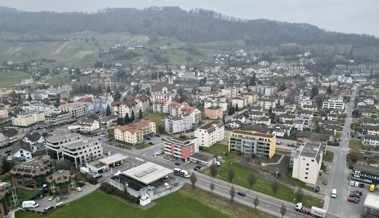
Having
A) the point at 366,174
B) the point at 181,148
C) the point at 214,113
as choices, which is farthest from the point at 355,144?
the point at 181,148

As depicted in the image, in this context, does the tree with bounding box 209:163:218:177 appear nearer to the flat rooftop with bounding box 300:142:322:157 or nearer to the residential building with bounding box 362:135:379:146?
the flat rooftop with bounding box 300:142:322:157

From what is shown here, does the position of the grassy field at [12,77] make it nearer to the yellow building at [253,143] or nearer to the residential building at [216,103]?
the residential building at [216,103]

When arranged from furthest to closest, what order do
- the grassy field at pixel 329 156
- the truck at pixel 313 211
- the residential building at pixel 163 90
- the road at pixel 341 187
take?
1. the residential building at pixel 163 90
2. the grassy field at pixel 329 156
3. the road at pixel 341 187
4. the truck at pixel 313 211

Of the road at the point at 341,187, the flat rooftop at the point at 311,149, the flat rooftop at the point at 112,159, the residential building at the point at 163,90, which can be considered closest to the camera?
the road at the point at 341,187

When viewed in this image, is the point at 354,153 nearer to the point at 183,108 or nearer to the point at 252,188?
the point at 252,188

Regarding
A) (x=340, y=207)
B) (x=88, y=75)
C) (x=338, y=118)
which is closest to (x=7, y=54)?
(x=88, y=75)

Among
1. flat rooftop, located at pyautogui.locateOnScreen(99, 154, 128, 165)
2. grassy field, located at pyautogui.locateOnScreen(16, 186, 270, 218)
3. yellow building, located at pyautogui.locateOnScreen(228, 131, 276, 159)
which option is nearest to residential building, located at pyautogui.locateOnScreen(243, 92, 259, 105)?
yellow building, located at pyautogui.locateOnScreen(228, 131, 276, 159)

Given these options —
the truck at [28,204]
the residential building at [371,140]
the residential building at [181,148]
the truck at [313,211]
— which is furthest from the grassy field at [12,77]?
the residential building at [371,140]

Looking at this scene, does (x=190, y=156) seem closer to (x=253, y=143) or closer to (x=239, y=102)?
(x=253, y=143)
